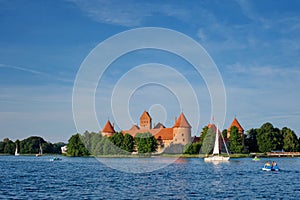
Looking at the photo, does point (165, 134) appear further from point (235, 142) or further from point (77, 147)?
point (235, 142)

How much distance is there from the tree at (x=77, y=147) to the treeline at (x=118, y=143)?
1241mm

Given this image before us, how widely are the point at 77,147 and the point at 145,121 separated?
4013cm

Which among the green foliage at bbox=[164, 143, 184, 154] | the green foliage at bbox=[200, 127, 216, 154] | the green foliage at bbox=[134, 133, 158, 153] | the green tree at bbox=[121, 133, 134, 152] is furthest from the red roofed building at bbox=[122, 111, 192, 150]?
the green foliage at bbox=[200, 127, 216, 154]

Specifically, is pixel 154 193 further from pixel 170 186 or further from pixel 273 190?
pixel 273 190

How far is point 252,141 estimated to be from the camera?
138000 millimetres

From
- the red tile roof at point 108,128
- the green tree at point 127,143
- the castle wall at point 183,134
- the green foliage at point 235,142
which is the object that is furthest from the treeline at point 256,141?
the red tile roof at point 108,128

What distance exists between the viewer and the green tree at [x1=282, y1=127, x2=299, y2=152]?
138m

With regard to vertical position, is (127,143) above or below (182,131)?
below

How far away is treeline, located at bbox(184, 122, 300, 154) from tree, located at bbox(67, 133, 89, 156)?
32.7 metres

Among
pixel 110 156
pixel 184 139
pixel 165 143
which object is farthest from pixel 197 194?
pixel 165 143

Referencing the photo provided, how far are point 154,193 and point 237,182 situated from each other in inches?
515

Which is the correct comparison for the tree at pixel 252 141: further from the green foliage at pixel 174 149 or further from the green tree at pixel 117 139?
the green tree at pixel 117 139

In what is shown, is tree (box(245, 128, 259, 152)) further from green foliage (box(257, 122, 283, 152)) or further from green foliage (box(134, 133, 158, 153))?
green foliage (box(134, 133, 158, 153))

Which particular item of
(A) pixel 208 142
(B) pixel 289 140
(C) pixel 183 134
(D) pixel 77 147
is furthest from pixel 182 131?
(D) pixel 77 147
